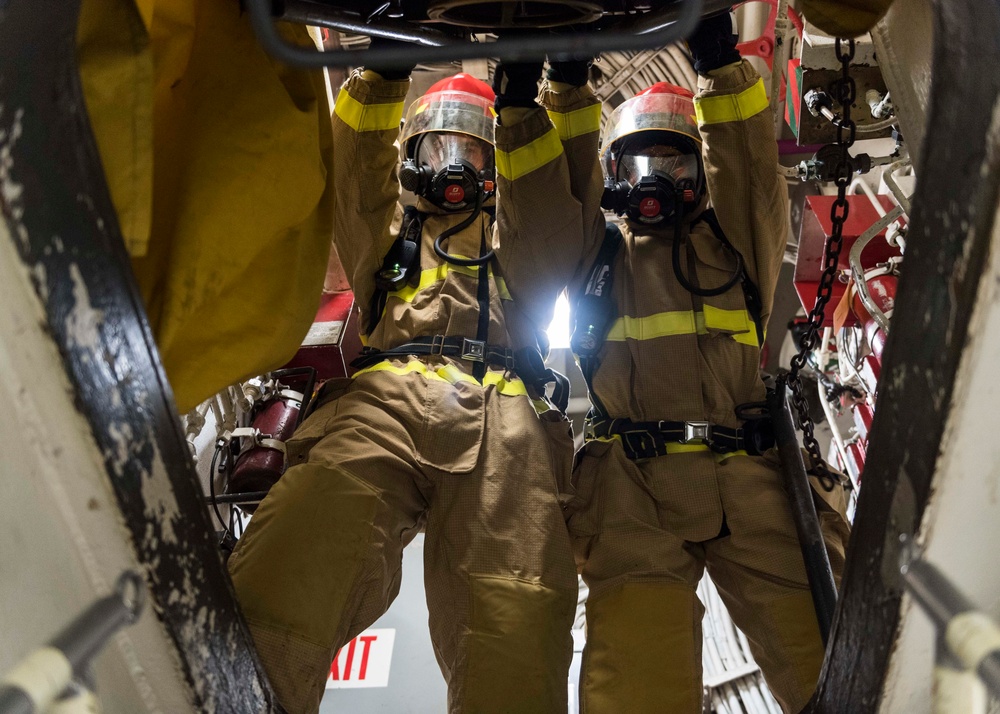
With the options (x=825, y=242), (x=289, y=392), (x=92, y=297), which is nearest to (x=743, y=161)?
(x=825, y=242)

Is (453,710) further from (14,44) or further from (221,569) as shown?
(14,44)

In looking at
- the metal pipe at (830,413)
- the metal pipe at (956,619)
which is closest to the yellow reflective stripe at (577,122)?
the metal pipe at (956,619)

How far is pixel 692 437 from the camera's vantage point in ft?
8.27

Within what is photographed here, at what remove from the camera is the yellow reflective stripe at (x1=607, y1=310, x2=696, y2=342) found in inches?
104

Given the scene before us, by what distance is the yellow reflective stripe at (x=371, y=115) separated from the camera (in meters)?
2.55

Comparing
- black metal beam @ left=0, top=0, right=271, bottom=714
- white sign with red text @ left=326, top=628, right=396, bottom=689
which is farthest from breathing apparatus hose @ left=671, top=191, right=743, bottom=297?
white sign with red text @ left=326, top=628, right=396, bottom=689

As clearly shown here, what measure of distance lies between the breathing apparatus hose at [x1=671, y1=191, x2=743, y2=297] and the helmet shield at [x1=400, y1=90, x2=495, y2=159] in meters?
0.78

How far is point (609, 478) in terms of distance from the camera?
8.13 feet

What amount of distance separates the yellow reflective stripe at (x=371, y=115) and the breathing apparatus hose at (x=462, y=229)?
1.43 feet

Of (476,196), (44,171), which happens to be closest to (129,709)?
(44,171)

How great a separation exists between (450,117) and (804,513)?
6.06 feet

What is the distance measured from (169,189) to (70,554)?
0.68 meters

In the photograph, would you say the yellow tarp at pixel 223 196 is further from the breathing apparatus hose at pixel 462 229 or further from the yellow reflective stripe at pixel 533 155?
the breathing apparatus hose at pixel 462 229

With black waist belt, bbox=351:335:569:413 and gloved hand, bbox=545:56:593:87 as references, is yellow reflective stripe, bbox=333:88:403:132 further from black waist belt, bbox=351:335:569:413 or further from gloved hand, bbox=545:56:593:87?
black waist belt, bbox=351:335:569:413
